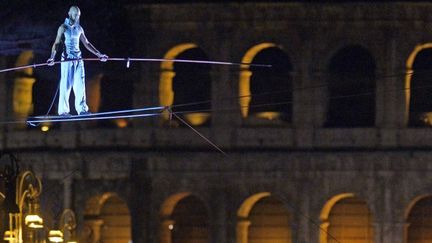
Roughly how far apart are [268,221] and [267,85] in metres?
3.58

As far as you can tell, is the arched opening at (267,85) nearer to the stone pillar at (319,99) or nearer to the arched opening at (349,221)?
the stone pillar at (319,99)

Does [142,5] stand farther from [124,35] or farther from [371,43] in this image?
[371,43]

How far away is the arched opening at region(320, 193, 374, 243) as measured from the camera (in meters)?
52.7

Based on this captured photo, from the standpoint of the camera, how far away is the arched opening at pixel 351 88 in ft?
171

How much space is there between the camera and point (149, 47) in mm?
52344

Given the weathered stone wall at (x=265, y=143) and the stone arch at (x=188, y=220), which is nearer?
the weathered stone wall at (x=265, y=143)

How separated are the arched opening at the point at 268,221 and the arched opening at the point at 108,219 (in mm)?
3252

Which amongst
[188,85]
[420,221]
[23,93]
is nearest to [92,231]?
[23,93]

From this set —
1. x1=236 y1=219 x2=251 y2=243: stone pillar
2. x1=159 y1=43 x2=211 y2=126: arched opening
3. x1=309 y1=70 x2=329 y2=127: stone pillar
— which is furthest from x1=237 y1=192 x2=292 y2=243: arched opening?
x1=159 y1=43 x2=211 y2=126: arched opening

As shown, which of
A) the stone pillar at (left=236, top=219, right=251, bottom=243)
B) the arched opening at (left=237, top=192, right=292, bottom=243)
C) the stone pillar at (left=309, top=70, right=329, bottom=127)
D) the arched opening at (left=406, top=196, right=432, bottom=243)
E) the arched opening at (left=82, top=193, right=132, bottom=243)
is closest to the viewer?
the stone pillar at (left=309, top=70, right=329, bottom=127)

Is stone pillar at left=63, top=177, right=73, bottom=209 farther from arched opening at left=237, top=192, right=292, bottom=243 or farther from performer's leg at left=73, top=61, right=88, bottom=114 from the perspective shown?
performer's leg at left=73, top=61, right=88, bottom=114

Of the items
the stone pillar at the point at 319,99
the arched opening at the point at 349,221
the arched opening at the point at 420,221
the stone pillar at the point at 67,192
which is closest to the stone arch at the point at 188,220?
the stone pillar at the point at 67,192

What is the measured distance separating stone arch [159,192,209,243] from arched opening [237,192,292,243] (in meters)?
1.23

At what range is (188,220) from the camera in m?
53.9
